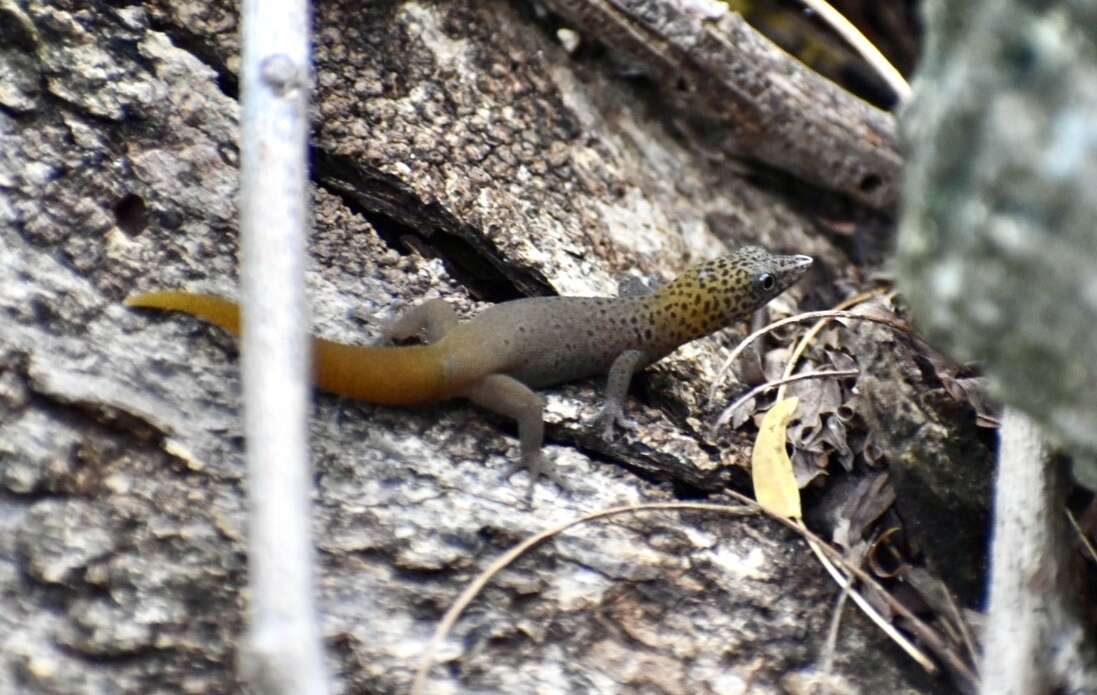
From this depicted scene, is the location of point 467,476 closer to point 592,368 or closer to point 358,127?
point 592,368

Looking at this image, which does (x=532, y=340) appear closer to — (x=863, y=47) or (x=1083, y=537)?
(x=1083, y=537)

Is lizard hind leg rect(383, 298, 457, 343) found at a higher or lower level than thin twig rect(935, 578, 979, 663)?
lower

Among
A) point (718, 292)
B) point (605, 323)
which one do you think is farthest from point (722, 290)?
point (605, 323)

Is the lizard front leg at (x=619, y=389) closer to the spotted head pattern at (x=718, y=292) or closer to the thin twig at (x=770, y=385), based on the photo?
the spotted head pattern at (x=718, y=292)

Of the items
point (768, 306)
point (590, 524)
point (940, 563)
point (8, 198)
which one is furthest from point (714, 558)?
point (8, 198)

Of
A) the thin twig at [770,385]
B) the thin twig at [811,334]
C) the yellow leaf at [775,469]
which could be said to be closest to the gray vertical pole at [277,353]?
the yellow leaf at [775,469]

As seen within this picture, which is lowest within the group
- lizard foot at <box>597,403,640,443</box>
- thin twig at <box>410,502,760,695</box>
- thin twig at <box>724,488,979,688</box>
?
thin twig at <box>410,502,760,695</box>

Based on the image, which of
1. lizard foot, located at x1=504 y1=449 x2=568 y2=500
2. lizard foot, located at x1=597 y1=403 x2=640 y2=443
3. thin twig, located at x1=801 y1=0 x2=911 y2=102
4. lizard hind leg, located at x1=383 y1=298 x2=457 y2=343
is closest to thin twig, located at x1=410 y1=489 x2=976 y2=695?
lizard foot, located at x1=504 y1=449 x2=568 y2=500

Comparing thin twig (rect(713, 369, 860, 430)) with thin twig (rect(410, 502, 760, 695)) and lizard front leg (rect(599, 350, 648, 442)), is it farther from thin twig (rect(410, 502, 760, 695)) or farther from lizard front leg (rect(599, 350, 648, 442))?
thin twig (rect(410, 502, 760, 695))
